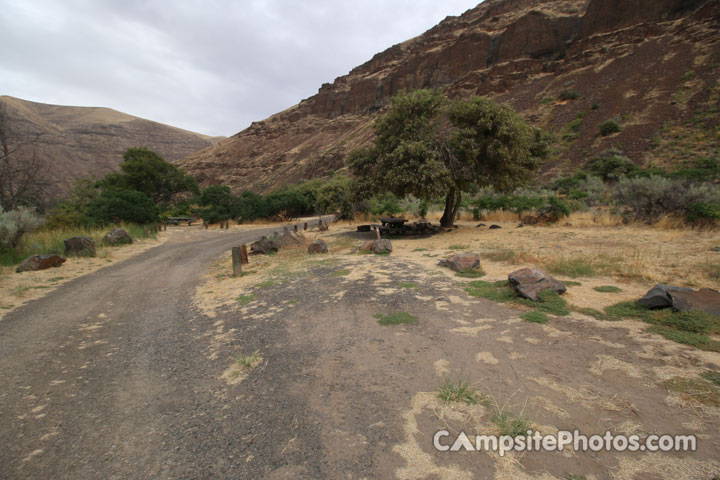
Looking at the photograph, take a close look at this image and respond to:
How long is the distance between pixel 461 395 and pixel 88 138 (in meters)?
126

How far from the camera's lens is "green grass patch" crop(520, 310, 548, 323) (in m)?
3.80

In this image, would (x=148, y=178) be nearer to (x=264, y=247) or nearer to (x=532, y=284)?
(x=264, y=247)

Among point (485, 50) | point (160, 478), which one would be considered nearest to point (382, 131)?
point (160, 478)

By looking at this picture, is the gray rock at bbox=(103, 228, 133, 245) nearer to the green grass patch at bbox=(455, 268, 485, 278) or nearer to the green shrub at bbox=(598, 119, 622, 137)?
the green grass patch at bbox=(455, 268, 485, 278)

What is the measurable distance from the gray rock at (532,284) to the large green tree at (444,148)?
704 cm

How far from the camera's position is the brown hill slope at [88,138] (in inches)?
2590

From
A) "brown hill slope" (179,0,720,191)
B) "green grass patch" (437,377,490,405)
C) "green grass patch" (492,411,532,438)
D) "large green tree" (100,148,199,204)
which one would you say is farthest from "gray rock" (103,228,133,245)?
"brown hill slope" (179,0,720,191)

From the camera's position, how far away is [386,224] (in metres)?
14.5

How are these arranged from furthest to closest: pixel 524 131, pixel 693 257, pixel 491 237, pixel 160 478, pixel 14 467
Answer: pixel 524 131 → pixel 491 237 → pixel 693 257 → pixel 14 467 → pixel 160 478

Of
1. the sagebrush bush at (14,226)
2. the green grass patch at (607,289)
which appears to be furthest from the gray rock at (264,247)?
the green grass patch at (607,289)

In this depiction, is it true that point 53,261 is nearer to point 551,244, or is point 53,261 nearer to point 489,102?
point 551,244

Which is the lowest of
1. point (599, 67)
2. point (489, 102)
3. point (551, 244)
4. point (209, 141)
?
point (551, 244)

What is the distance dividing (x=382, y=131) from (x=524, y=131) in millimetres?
6140

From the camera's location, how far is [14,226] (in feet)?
29.3
